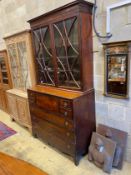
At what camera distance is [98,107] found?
7.65 feet

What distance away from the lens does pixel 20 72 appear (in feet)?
10.4

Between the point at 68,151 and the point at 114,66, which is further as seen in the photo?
the point at 68,151

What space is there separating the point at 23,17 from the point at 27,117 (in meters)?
2.12

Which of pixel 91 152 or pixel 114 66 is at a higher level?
pixel 114 66

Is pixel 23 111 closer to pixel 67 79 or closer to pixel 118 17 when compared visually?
pixel 67 79

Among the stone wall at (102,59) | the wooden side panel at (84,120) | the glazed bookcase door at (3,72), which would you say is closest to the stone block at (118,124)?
the stone wall at (102,59)

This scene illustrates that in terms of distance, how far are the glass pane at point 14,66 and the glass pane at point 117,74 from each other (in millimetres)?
2008

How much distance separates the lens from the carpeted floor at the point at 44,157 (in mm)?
2047

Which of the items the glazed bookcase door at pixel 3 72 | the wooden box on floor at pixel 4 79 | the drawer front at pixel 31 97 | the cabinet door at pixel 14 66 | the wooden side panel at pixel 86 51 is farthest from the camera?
the glazed bookcase door at pixel 3 72

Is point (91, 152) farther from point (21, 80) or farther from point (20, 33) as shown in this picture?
point (20, 33)

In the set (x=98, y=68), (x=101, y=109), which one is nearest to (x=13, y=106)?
(x=101, y=109)

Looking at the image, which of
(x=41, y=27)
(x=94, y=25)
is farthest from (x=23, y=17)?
(x=94, y=25)

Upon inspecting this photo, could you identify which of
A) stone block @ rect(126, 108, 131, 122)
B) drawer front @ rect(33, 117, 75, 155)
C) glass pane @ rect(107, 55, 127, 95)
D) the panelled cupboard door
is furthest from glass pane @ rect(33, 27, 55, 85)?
stone block @ rect(126, 108, 131, 122)

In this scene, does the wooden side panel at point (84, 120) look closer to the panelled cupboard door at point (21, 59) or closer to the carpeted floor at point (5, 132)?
the panelled cupboard door at point (21, 59)
